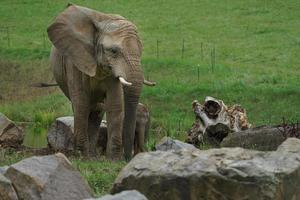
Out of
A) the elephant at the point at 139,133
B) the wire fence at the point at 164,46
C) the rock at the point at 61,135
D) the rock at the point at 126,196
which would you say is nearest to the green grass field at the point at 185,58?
the wire fence at the point at 164,46

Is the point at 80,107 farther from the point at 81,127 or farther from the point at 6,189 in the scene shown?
the point at 6,189

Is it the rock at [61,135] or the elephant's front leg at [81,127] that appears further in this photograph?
the rock at [61,135]

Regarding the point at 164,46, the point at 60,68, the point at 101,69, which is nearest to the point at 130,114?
the point at 101,69

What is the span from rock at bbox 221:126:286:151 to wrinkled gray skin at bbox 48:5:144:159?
162cm

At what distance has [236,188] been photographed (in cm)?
823

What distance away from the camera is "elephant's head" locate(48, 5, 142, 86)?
13.5 metres

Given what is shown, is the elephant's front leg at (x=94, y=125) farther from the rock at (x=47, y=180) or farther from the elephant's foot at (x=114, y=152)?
the rock at (x=47, y=180)

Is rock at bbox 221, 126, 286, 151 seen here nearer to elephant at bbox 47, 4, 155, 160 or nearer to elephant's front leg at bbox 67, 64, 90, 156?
elephant at bbox 47, 4, 155, 160

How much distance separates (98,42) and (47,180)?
18.9ft

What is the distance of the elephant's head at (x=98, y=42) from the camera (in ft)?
44.3

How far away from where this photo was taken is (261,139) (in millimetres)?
13109

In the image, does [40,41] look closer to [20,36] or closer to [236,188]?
[20,36]

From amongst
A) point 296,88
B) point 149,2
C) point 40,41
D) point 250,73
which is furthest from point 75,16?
point 149,2

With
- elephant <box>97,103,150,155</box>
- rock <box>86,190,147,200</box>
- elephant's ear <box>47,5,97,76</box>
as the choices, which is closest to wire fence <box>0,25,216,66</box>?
elephant <box>97,103,150,155</box>
